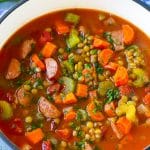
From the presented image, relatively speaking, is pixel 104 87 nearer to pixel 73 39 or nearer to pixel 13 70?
pixel 73 39

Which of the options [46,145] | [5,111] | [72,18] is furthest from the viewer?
[72,18]

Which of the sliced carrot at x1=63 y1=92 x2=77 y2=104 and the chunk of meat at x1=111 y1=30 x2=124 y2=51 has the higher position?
the chunk of meat at x1=111 y1=30 x2=124 y2=51

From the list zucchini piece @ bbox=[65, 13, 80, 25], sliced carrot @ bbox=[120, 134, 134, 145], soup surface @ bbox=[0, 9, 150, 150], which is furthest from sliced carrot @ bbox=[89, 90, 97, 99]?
zucchini piece @ bbox=[65, 13, 80, 25]

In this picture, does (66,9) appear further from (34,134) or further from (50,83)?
(34,134)

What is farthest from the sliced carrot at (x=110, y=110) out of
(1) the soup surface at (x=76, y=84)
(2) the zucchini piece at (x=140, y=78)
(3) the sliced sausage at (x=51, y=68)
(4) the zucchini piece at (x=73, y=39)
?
A: (4) the zucchini piece at (x=73, y=39)

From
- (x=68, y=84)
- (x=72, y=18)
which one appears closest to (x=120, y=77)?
(x=68, y=84)

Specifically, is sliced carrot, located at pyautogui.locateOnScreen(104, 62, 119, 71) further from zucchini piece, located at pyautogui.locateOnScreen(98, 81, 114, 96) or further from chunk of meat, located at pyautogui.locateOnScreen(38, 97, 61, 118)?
chunk of meat, located at pyautogui.locateOnScreen(38, 97, 61, 118)

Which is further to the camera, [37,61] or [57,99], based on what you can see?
[37,61]

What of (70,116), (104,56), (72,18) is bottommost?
(70,116)
